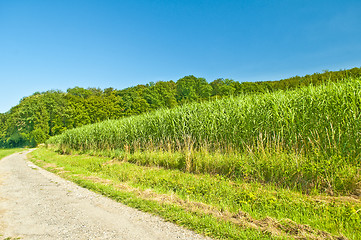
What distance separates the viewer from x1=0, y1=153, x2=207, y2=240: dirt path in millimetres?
3242

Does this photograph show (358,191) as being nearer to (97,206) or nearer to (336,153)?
(336,153)

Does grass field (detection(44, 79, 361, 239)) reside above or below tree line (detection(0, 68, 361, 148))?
below

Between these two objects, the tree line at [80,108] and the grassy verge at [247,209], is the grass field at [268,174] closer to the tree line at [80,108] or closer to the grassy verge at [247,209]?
the grassy verge at [247,209]

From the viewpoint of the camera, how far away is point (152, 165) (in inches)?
366

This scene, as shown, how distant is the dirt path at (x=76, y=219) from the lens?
3242 millimetres

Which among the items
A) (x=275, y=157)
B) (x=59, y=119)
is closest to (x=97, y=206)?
(x=275, y=157)

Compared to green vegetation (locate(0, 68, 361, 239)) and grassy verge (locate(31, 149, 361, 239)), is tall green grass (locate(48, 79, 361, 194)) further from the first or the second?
grassy verge (locate(31, 149, 361, 239))

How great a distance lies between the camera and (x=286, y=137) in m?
6.10

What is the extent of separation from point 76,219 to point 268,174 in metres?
4.83

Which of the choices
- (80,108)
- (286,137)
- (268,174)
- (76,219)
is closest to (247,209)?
(268,174)

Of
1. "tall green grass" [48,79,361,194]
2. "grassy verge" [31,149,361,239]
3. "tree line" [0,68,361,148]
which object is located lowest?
→ "grassy verge" [31,149,361,239]

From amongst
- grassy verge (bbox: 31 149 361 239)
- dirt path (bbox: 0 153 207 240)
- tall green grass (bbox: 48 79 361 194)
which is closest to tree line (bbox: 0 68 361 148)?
tall green grass (bbox: 48 79 361 194)

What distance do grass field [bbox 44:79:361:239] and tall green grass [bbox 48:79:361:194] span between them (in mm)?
25

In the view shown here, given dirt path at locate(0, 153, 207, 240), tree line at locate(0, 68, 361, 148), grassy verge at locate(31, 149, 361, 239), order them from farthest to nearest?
tree line at locate(0, 68, 361, 148)
dirt path at locate(0, 153, 207, 240)
grassy verge at locate(31, 149, 361, 239)
